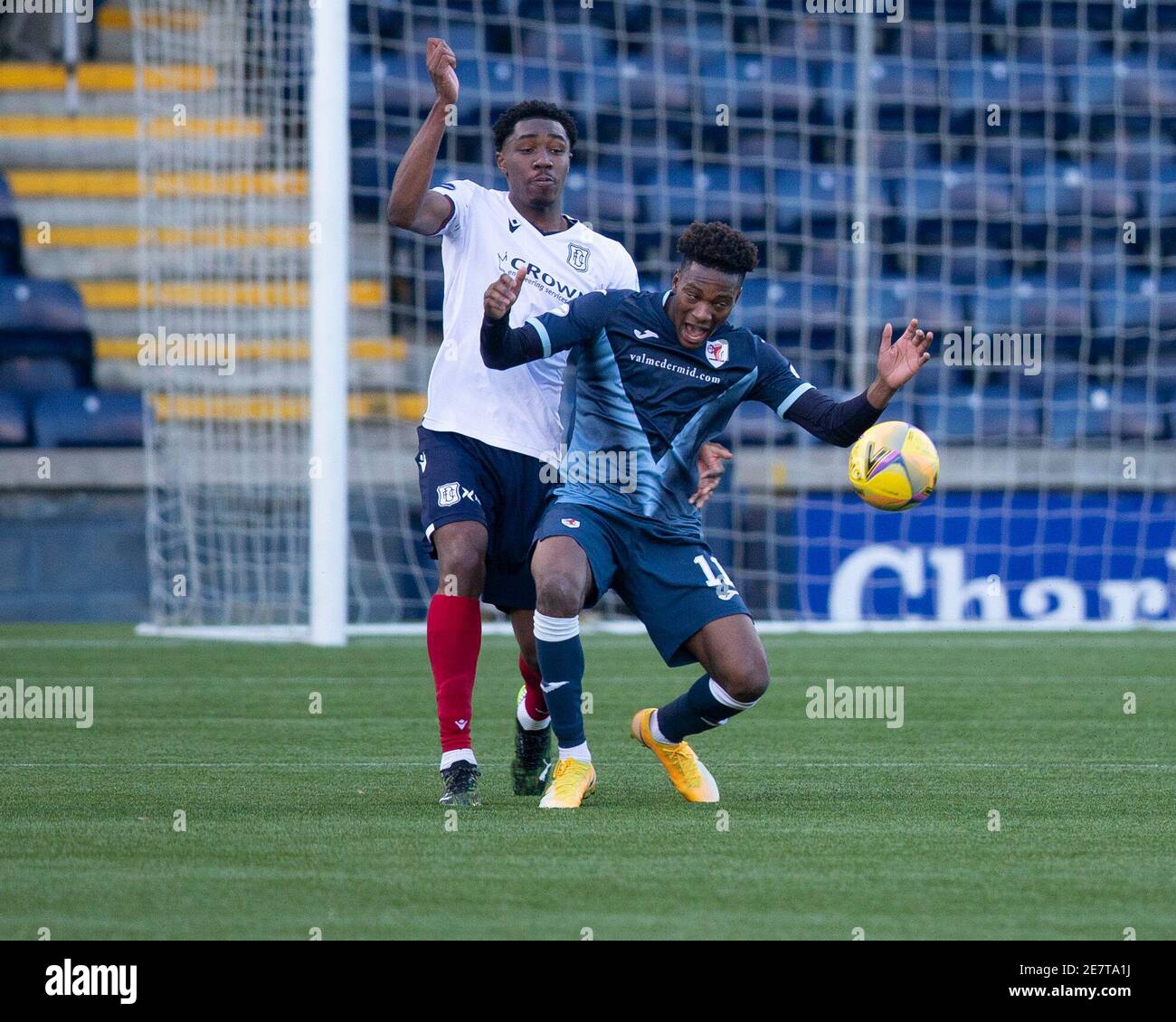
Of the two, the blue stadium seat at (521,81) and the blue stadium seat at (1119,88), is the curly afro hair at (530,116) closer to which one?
the blue stadium seat at (521,81)

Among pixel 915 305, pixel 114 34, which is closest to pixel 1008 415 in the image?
pixel 915 305

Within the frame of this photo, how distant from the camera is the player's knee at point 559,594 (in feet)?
17.4

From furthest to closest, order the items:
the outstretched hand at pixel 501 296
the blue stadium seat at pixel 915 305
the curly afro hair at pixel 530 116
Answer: the blue stadium seat at pixel 915 305 → the curly afro hair at pixel 530 116 → the outstretched hand at pixel 501 296

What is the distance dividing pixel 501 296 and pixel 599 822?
1.45 metres

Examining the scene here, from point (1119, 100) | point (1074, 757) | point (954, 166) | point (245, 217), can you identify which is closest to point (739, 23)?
point (954, 166)

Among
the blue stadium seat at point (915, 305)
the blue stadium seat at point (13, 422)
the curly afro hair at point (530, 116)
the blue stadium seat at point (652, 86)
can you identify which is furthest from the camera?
the blue stadium seat at point (652, 86)

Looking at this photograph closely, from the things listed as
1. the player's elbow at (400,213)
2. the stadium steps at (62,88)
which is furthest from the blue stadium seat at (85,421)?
the player's elbow at (400,213)

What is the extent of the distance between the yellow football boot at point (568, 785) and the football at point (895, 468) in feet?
3.87

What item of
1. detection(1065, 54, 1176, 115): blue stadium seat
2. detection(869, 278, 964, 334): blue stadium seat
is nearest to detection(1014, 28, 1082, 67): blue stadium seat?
detection(1065, 54, 1176, 115): blue stadium seat

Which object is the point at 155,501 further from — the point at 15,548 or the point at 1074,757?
the point at 1074,757

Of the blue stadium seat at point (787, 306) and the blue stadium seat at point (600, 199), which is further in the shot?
the blue stadium seat at point (600, 199)

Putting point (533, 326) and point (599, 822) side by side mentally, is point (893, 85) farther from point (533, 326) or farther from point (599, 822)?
point (599, 822)

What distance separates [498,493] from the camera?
18.9 feet

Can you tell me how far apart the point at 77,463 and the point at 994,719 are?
7725mm
